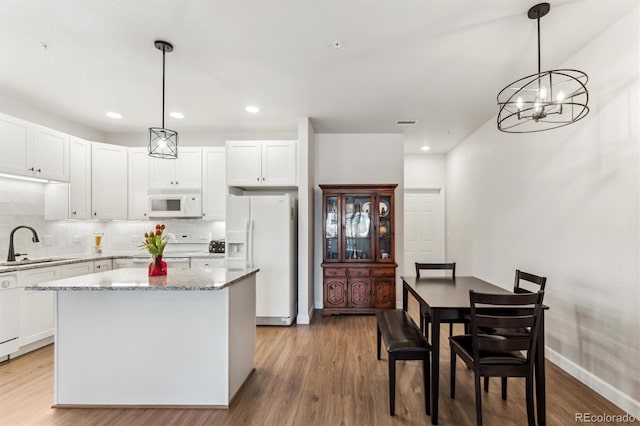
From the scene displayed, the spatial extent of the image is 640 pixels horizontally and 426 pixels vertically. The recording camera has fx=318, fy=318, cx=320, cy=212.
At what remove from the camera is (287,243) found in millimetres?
4125

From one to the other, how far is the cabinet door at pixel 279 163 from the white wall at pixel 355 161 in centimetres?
66

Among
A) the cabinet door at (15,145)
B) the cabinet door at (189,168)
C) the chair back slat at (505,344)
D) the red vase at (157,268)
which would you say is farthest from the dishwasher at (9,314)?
the chair back slat at (505,344)

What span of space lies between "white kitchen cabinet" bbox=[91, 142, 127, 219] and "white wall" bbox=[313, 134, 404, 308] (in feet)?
9.29

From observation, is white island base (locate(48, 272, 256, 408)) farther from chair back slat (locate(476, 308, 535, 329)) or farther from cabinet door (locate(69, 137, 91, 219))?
cabinet door (locate(69, 137, 91, 219))

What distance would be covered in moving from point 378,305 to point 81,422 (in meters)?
3.43

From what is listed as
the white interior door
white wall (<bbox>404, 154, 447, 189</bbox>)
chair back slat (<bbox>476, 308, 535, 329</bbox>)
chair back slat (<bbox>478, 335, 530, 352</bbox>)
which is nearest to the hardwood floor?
chair back slat (<bbox>478, 335, 530, 352</bbox>)

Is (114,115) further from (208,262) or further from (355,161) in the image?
(355,161)

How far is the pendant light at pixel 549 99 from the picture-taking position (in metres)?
1.93

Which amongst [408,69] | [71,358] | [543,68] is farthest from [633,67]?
[71,358]

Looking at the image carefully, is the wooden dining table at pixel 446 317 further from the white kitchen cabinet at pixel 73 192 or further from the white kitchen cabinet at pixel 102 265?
the white kitchen cabinet at pixel 73 192

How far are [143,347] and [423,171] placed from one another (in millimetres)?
5611

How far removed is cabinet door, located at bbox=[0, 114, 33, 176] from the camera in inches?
128

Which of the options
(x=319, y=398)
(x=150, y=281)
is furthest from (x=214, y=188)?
(x=319, y=398)

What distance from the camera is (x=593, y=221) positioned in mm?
2535
